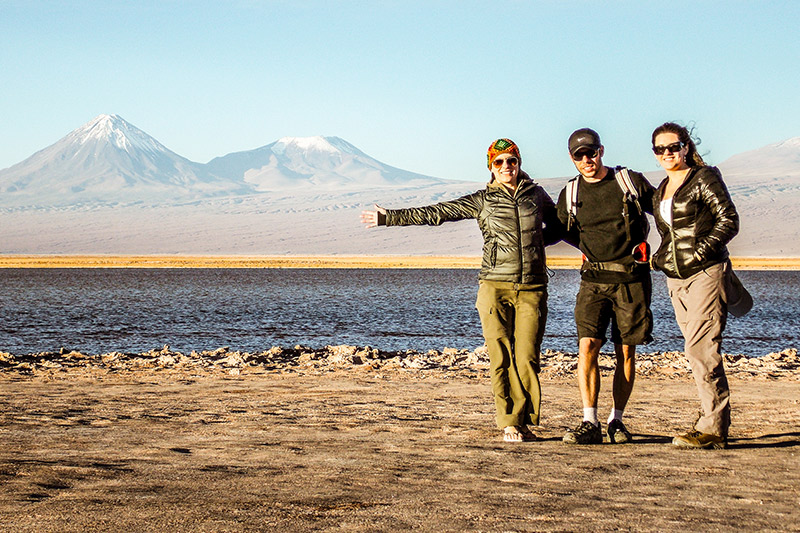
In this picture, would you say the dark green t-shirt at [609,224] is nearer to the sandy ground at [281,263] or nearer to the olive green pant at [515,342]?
the olive green pant at [515,342]

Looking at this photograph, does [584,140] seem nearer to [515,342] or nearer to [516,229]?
[516,229]

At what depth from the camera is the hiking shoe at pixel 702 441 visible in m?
5.18

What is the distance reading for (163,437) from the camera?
5715mm

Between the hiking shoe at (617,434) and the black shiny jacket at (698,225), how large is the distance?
939 mm

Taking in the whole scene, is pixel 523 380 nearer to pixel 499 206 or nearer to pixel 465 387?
pixel 499 206

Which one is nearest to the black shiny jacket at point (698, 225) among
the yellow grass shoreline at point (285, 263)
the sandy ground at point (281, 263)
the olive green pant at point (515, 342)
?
the olive green pant at point (515, 342)

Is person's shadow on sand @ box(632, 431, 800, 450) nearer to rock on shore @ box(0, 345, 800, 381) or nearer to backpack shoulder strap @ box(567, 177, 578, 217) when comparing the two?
backpack shoulder strap @ box(567, 177, 578, 217)

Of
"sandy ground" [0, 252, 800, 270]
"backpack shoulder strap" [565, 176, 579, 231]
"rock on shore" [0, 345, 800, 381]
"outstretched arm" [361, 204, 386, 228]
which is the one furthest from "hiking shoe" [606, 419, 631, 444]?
"sandy ground" [0, 252, 800, 270]

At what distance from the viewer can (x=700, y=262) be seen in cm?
505

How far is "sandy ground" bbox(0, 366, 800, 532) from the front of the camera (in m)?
3.71

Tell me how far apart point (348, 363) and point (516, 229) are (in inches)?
245

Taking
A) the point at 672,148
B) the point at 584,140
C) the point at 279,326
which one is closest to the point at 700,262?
the point at 672,148

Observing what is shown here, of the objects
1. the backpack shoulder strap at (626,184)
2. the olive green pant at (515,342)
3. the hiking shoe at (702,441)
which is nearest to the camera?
the hiking shoe at (702,441)

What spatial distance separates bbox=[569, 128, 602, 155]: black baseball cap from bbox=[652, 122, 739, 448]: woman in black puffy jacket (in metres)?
0.36
